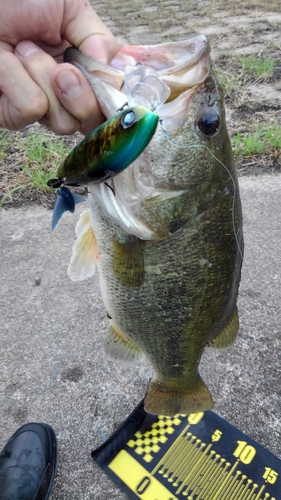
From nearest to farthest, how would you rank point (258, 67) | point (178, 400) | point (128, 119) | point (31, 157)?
point (128, 119) → point (178, 400) → point (31, 157) → point (258, 67)

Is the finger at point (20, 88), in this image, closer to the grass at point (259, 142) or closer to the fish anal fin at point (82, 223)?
the fish anal fin at point (82, 223)

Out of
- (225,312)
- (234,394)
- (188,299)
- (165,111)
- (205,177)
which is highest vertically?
(165,111)

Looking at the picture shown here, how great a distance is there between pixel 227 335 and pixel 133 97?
35.5 inches

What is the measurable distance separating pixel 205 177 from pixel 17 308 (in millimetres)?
1707

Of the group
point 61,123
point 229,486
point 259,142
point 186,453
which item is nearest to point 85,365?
point 186,453

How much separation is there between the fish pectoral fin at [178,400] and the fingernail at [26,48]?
3.89ft

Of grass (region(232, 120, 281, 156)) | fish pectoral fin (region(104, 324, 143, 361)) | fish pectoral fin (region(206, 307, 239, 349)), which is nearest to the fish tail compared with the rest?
fish pectoral fin (region(104, 324, 143, 361))

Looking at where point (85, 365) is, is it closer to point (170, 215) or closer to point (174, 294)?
point (174, 294)

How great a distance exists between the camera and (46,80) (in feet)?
3.95

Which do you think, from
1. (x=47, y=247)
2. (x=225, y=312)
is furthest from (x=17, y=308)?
(x=225, y=312)

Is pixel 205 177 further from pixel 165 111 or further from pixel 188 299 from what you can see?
pixel 188 299

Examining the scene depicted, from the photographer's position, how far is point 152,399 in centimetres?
166

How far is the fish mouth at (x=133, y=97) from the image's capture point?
44.7 inches

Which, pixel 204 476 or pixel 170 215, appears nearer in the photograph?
pixel 170 215
